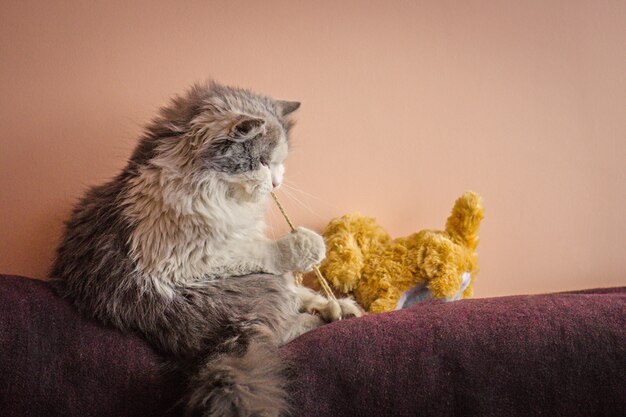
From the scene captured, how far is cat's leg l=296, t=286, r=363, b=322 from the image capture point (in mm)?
1240

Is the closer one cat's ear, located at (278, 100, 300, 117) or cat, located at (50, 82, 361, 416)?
cat, located at (50, 82, 361, 416)

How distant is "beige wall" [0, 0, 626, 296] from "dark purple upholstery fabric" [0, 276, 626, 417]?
606 millimetres

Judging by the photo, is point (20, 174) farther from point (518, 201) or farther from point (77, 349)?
point (518, 201)

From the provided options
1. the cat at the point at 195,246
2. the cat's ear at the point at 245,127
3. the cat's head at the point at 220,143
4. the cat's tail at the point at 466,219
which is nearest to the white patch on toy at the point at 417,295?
the cat's tail at the point at 466,219

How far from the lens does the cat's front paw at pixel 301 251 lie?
1.13m

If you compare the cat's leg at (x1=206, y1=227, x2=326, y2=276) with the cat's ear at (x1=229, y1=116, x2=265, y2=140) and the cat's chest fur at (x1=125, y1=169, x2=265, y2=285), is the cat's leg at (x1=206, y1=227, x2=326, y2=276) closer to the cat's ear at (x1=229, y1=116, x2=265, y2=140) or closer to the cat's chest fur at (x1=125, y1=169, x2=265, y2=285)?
the cat's chest fur at (x1=125, y1=169, x2=265, y2=285)

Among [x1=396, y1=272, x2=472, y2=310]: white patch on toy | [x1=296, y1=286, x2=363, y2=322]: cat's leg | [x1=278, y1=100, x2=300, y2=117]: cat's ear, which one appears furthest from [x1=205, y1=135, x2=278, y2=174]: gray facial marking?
[x1=396, y1=272, x2=472, y2=310]: white patch on toy

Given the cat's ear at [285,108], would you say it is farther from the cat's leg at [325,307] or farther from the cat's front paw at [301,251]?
the cat's leg at [325,307]

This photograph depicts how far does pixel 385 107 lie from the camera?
1643 millimetres

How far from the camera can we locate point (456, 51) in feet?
5.38

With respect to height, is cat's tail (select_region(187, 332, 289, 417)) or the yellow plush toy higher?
the yellow plush toy

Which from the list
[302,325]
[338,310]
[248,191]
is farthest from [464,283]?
[248,191]

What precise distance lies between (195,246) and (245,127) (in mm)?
287

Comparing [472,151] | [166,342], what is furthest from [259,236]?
[472,151]
